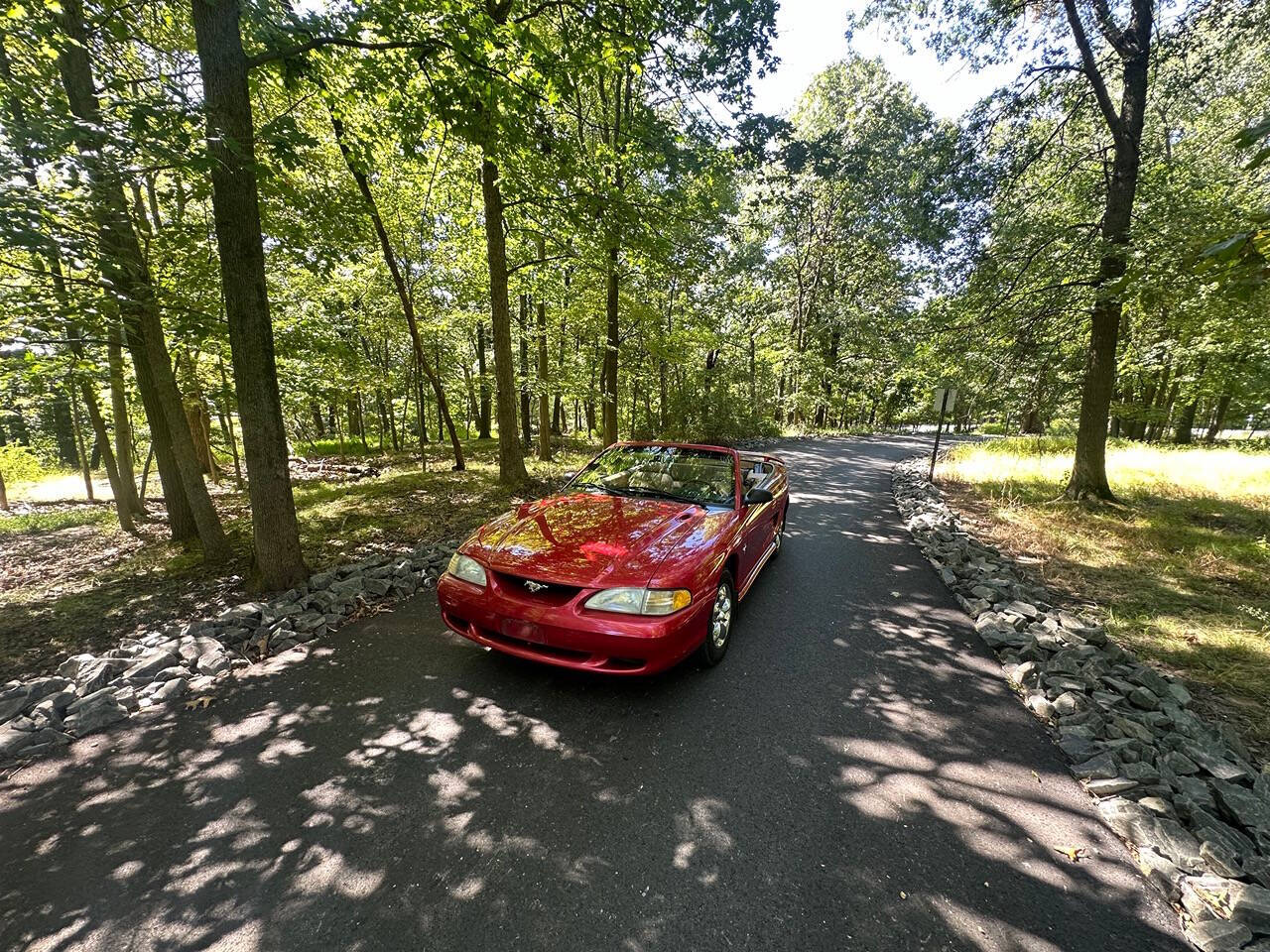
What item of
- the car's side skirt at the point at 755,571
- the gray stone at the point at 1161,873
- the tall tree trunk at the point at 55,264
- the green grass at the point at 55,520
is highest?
the tall tree trunk at the point at 55,264

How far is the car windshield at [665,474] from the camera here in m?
4.45

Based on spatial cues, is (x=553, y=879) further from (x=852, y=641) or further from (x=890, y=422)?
(x=890, y=422)

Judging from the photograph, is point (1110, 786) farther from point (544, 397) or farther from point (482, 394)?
point (482, 394)

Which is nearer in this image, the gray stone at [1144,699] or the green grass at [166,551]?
the gray stone at [1144,699]

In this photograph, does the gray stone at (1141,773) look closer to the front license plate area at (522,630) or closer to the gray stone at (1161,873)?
the gray stone at (1161,873)

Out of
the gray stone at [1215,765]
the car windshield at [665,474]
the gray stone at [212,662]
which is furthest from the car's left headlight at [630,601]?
the gray stone at [1215,765]

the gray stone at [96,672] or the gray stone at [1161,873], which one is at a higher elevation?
the gray stone at [96,672]

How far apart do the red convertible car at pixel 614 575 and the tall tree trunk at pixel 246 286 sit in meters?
2.44

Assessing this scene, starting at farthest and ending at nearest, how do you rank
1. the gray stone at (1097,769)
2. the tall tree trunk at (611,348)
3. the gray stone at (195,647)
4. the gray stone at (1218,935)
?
the tall tree trunk at (611,348) → the gray stone at (195,647) → the gray stone at (1097,769) → the gray stone at (1218,935)

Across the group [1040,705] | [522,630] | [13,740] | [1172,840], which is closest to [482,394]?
[13,740]

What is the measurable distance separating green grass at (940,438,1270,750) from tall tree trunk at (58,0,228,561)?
8880 mm

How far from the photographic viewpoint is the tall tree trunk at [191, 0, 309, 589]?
13.0ft

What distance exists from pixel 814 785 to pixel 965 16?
39.6 ft

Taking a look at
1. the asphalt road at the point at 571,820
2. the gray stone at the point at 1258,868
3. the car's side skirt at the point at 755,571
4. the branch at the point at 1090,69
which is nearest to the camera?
the asphalt road at the point at 571,820
